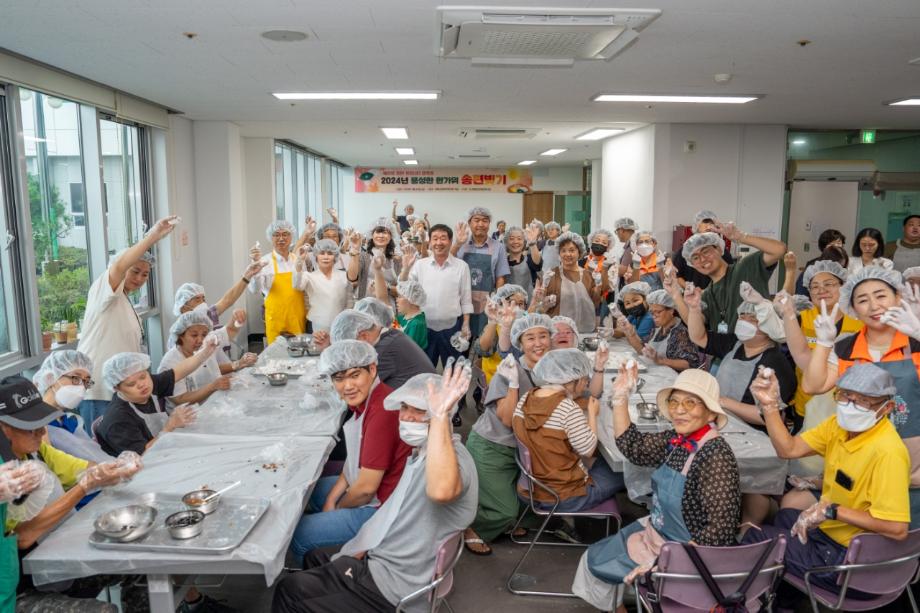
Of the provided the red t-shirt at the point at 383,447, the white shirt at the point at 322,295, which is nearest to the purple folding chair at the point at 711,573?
the red t-shirt at the point at 383,447

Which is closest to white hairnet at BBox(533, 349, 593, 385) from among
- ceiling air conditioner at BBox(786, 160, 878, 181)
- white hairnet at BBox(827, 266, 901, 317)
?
white hairnet at BBox(827, 266, 901, 317)

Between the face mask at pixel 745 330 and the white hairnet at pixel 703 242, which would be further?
the white hairnet at pixel 703 242

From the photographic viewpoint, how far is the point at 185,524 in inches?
97.8

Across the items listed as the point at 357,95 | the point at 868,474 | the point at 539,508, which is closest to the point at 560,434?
the point at 539,508

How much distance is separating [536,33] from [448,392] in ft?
8.49

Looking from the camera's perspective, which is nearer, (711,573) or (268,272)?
(711,573)

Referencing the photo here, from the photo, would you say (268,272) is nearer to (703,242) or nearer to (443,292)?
(443,292)

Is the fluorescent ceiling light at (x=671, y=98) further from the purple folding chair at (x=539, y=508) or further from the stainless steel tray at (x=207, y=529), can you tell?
the stainless steel tray at (x=207, y=529)

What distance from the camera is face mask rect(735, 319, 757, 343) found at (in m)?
3.84

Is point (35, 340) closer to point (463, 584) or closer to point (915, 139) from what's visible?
point (463, 584)

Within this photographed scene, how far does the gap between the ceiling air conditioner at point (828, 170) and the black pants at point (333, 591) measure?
9.57 m

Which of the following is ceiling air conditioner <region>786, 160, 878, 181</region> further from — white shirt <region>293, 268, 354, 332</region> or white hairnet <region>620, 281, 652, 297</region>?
white shirt <region>293, 268, 354, 332</region>

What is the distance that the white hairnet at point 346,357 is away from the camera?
314cm

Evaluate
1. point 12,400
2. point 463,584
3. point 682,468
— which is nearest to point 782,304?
point 682,468
